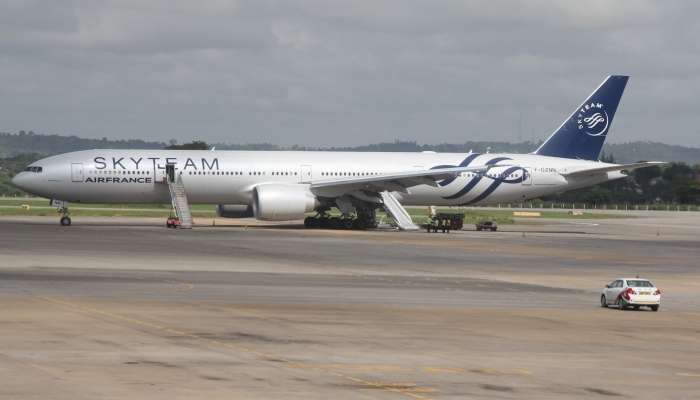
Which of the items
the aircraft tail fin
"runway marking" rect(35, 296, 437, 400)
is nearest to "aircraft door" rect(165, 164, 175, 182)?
the aircraft tail fin

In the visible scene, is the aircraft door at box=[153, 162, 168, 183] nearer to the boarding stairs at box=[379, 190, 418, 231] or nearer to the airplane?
the airplane

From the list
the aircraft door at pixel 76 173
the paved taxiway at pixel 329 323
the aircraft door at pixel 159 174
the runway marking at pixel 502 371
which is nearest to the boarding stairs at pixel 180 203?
the aircraft door at pixel 159 174

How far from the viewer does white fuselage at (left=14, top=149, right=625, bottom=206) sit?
228 feet

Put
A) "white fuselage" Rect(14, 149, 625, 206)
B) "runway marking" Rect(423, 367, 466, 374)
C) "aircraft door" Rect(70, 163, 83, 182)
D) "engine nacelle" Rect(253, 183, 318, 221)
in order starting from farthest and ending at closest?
"white fuselage" Rect(14, 149, 625, 206) < "aircraft door" Rect(70, 163, 83, 182) < "engine nacelle" Rect(253, 183, 318, 221) < "runway marking" Rect(423, 367, 466, 374)

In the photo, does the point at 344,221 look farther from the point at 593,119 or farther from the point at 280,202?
the point at 593,119

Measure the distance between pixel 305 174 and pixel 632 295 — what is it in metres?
40.2

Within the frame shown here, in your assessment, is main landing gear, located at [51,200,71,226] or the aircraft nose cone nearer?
the aircraft nose cone

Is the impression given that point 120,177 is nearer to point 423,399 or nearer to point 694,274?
point 694,274

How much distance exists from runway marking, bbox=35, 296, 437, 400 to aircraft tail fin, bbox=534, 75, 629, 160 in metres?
53.6

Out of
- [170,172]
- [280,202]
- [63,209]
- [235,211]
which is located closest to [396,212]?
[280,202]

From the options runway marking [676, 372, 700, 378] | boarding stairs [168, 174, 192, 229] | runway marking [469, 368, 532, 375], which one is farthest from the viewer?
boarding stairs [168, 174, 192, 229]

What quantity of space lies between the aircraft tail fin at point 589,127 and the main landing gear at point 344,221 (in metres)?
13.6

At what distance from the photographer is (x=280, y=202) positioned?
68.9 meters

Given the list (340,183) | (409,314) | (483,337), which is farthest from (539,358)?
(340,183)
